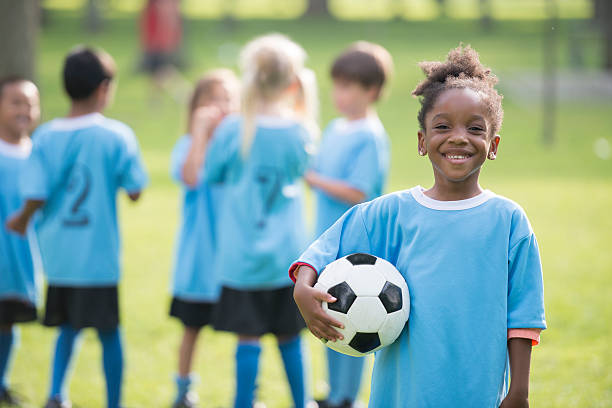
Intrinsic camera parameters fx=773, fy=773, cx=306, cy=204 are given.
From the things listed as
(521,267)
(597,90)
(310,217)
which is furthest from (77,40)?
(521,267)

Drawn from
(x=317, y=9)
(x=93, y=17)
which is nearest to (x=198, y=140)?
(x=93, y=17)

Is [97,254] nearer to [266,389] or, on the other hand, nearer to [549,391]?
[266,389]

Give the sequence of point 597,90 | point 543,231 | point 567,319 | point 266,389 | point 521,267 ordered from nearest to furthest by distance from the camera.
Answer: point 521,267
point 266,389
point 567,319
point 543,231
point 597,90

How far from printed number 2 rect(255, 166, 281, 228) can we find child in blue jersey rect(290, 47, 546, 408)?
1.37 m

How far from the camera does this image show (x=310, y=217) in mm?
9398

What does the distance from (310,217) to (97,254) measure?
18.0ft

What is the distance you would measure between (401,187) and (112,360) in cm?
720

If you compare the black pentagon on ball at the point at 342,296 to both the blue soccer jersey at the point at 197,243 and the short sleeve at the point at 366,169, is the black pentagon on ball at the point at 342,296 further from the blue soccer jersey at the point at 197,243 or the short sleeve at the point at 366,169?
the blue soccer jersey at the point at 197,243

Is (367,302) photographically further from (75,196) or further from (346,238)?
(75,196)

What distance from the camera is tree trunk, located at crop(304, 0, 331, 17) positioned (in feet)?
109

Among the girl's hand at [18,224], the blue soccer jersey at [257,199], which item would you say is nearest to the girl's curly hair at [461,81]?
the blue soccer jersey at [257,199]

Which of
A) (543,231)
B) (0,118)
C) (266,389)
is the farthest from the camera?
(543,231)

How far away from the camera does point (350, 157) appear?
4.32m

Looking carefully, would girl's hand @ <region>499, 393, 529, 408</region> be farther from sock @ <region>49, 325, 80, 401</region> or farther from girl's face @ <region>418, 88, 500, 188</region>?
sock @ <region>49, 325, 80, 401</region>
